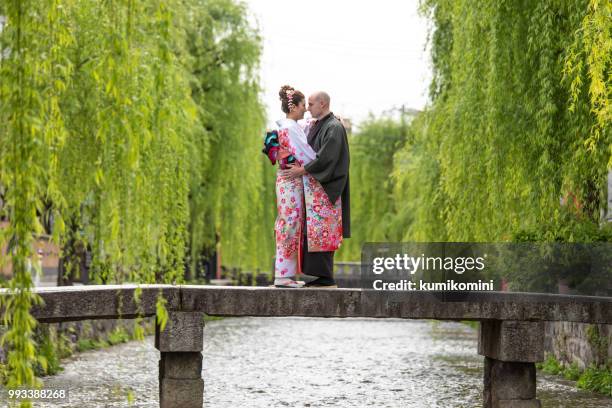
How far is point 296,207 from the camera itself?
340 inches

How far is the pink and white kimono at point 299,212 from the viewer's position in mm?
8500

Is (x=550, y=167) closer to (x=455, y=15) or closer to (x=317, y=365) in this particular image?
(x=455, y=15)

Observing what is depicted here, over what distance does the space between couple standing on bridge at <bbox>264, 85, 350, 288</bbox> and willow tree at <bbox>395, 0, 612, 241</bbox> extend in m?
1.96

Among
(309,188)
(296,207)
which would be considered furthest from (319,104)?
(296,207)

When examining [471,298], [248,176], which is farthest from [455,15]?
[248,176]

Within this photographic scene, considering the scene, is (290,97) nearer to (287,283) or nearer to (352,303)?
(287,283)

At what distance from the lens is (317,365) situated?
586 inches

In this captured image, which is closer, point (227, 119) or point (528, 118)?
point (528, 118)

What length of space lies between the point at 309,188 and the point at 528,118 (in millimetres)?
2575

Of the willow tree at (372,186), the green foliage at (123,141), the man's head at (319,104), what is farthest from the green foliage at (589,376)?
the willow tree at (372,186)

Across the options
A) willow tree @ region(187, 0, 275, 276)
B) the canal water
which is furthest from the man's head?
willow tree @ region(187, 0, 275, 276)

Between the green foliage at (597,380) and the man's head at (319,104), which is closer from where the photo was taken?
the man's head at (319,104)

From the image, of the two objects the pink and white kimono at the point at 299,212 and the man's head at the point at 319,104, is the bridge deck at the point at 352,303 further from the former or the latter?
the man's head at the point at 319,104

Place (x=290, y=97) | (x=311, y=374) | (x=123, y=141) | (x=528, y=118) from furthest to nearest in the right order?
(x=311, y=374) → (x=528, y=118) → (x=290, y=97) → (x=123, y=141)
